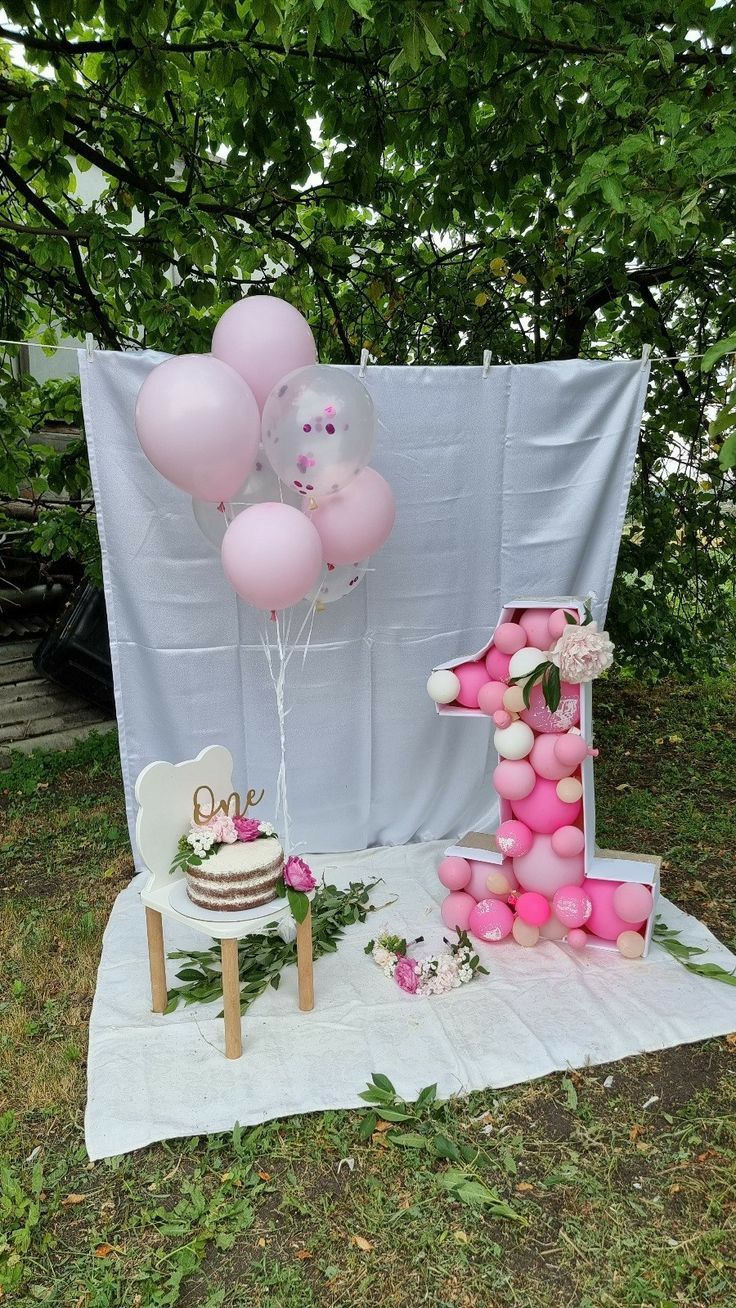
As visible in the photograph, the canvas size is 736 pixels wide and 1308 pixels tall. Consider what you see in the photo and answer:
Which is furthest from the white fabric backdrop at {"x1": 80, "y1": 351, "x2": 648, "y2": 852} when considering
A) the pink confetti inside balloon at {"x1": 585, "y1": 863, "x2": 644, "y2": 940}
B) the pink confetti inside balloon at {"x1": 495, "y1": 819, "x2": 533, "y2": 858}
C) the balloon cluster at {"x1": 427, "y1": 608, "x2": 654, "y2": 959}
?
the pink confetti inside balloon at {"x1": 585, "y1": 863, "x2": 644, "y2": 940}

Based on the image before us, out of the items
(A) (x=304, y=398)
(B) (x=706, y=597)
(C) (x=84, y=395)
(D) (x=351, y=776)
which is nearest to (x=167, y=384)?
(A) (x=304, y=398)

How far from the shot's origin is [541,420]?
10.4 ft

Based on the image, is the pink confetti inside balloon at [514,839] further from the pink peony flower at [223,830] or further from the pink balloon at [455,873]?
the pink peony flower at [223,830]

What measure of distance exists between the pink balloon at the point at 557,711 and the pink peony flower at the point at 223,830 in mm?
931

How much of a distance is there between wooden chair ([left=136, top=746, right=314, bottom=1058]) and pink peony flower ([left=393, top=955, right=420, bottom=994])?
0.89ft

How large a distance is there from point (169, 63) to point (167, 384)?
1.69 meters

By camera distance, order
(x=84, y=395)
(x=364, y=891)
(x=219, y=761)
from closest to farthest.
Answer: (x=219, y=761) → (x=84, y=395) → (x=364, y=891)

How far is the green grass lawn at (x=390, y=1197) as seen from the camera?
5.58ft

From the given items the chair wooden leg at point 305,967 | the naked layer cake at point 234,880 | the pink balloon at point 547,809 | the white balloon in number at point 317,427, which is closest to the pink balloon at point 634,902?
the pink balloon at point 547,809

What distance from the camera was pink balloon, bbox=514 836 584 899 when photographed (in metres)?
2.75

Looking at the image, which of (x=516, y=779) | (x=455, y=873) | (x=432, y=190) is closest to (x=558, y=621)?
(x=516, y=779)

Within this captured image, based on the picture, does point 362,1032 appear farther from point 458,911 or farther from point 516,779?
point 516,779

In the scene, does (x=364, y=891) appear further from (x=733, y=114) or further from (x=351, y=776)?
(x=733, y=114)

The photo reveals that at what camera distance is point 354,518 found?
105 inches
